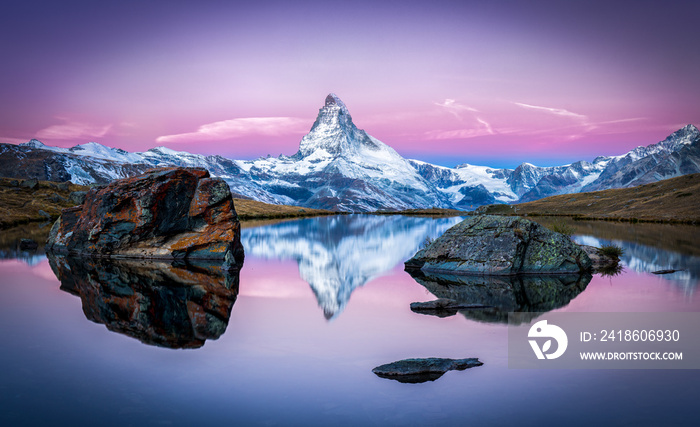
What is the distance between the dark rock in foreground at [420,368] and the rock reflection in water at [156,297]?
20.6 feet

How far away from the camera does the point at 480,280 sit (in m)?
28.6

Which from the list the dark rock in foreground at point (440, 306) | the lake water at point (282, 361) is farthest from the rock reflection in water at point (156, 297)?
the dark rock in foreground at point (440, 306)

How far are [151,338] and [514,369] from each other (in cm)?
1137

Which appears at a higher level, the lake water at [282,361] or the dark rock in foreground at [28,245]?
the dark rock in foreground at [28,245]

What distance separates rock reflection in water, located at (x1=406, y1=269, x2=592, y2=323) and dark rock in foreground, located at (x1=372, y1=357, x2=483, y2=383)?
18.6 ft

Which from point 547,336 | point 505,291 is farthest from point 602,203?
point 547,336

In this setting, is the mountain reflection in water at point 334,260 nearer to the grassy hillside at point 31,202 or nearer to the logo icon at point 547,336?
the logo icon at point 547,336

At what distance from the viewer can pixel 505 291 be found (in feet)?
81.4

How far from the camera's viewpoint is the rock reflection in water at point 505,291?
20.2m

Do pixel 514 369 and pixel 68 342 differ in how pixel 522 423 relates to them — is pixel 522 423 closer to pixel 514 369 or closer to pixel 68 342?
pixel 514 369

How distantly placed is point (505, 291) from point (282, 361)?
14.6 meters

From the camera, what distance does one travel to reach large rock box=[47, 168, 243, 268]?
3775 cm

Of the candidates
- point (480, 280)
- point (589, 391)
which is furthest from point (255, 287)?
point (589, 391)

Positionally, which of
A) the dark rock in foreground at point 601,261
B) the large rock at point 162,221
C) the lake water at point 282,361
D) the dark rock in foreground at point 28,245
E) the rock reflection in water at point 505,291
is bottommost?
the lake water at point 282,361
